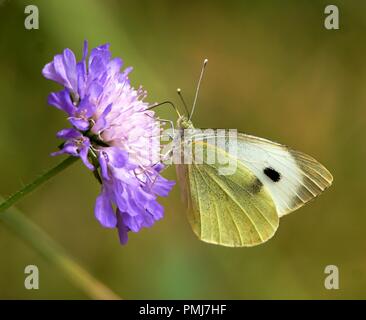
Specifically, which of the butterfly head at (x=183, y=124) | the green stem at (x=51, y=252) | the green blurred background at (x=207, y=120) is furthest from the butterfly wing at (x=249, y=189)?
the green blurred background at (x=207, y=120)

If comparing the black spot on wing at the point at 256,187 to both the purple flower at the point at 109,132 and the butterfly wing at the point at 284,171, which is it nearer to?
the butterfly wing at the point at 284,171

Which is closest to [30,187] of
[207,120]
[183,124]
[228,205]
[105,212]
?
[105,212]

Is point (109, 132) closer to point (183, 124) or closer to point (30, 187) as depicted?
point (30, 187)

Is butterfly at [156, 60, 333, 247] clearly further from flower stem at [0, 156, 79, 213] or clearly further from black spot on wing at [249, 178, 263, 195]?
flower stem at [0, 156, 79, 213]

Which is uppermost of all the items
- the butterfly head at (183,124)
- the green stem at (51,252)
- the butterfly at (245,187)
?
the butterfly head at (183,124)
